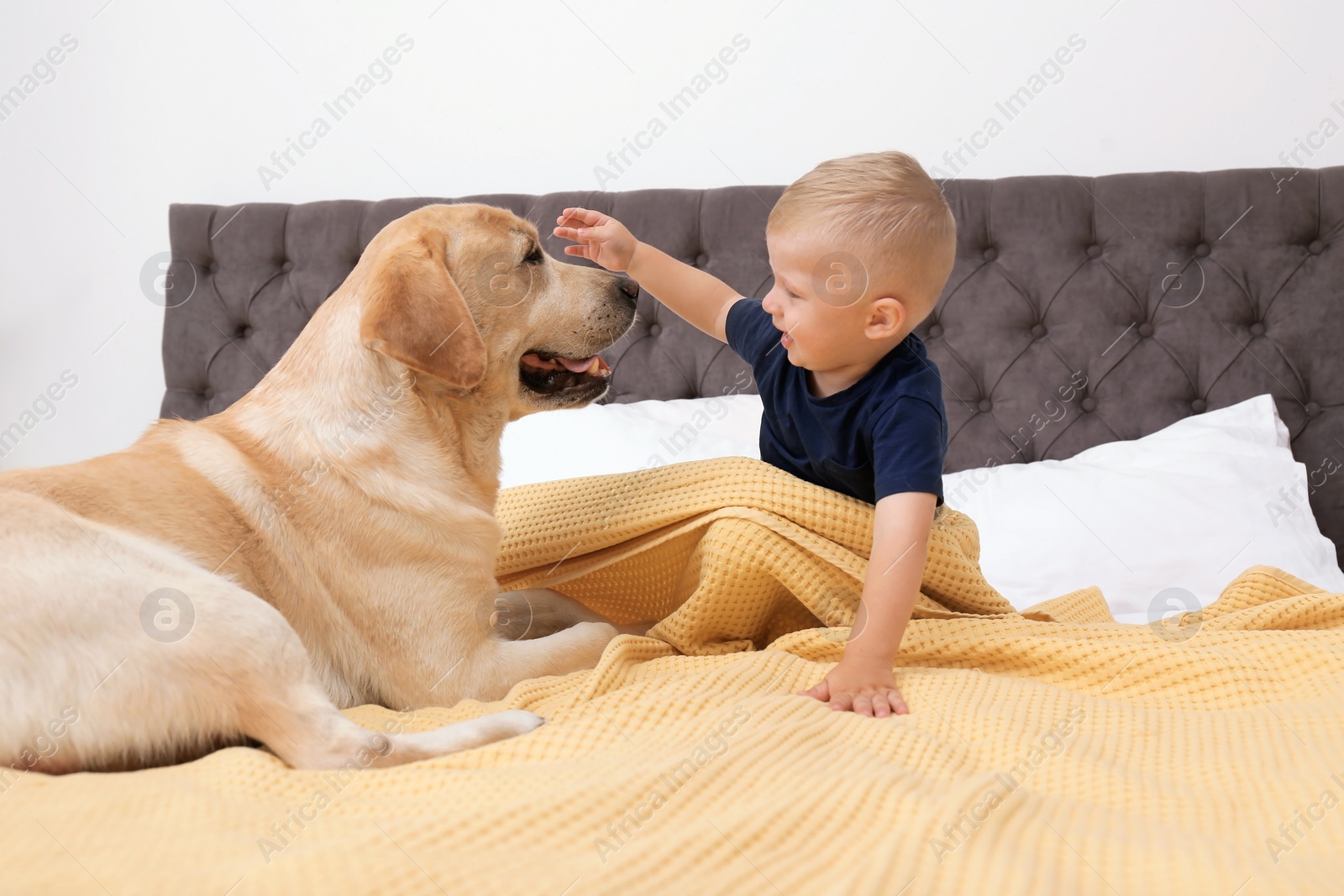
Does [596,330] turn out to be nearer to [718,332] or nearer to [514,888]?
[718,332]

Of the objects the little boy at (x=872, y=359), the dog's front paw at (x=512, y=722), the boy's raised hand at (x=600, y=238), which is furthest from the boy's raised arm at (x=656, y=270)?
the dog's front paw at (x=512, y=722)

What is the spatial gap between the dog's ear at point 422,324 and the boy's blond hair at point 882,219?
525 mm

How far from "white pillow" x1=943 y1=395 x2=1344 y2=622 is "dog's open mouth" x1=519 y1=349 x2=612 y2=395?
39.9 inches

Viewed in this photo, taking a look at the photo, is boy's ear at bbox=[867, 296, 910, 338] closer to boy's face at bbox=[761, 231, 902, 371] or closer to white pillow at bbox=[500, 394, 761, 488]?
boy's face at bbox=[761, 231, 902, 371]

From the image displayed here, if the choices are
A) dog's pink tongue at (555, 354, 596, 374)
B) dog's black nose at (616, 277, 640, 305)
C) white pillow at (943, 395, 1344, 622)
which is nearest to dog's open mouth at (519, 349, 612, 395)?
dog's pink tongue at (555, 354, 596, 374)

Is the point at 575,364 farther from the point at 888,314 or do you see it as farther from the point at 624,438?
the point at 624,438

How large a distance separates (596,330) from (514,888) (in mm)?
1142

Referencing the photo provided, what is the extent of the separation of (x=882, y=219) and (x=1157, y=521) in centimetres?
126

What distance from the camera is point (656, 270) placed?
1973mm

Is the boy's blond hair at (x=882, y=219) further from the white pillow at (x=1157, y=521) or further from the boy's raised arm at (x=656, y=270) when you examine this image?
the white pillow at (x=1157, y=521)

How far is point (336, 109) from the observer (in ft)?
11.2

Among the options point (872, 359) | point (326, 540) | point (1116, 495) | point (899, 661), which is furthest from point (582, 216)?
point (1116, 495)

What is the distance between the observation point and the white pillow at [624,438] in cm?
245

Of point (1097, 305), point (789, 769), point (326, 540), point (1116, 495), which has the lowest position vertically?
point (326, 540)
